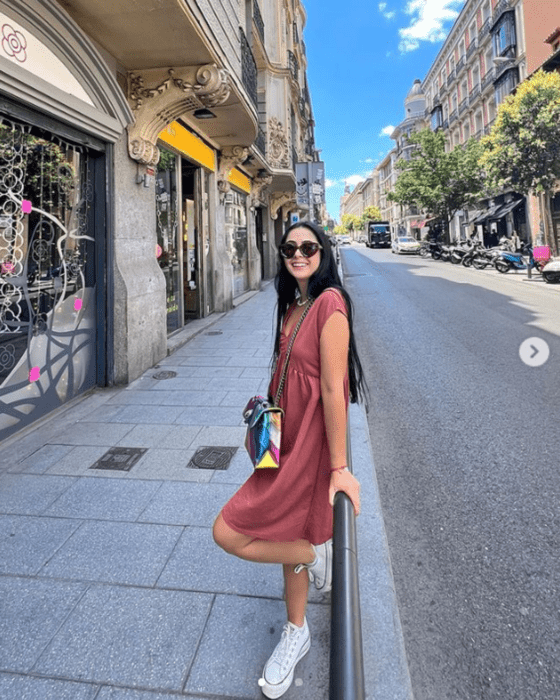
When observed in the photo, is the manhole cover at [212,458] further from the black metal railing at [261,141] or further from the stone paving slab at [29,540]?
the black metal railing at [261,141]

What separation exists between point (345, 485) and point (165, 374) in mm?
5361

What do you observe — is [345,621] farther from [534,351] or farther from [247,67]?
[247,67]

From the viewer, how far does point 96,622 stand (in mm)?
2092

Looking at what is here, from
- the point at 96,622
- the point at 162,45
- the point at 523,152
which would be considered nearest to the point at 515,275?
the point at 523,152

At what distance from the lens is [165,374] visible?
21.5 ft

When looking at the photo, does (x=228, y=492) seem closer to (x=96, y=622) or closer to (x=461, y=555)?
(x=96, y=622)

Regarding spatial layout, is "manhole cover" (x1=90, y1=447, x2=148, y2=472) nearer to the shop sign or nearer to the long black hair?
the long black hair

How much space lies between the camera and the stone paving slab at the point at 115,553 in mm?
2422

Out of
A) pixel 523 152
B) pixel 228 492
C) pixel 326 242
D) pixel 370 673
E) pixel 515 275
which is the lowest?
pixel 370 673

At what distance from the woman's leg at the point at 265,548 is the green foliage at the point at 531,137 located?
22394mm

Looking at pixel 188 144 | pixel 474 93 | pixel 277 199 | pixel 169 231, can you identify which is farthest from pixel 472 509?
pixel 474 93

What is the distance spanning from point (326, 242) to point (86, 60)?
4.82 metres

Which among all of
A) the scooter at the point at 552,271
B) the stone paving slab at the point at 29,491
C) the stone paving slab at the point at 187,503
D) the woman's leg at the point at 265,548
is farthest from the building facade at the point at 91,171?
the scooter at the point at 552,271

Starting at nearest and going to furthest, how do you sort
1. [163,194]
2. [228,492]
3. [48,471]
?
[228,492], [48,471], [163,194]
